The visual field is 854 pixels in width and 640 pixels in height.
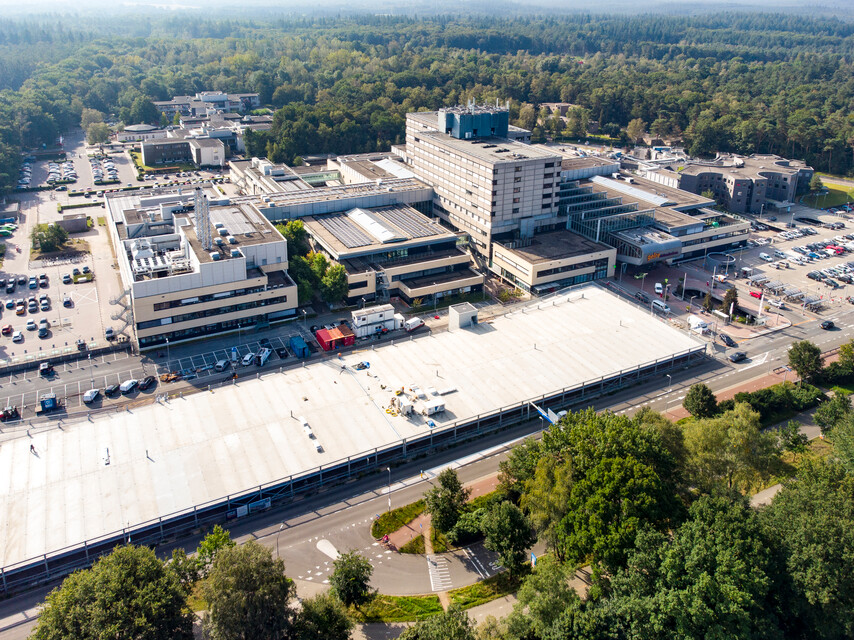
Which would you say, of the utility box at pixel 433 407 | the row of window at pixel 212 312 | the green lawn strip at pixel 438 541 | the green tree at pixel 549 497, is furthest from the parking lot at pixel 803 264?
the row of window at pixel 212 312

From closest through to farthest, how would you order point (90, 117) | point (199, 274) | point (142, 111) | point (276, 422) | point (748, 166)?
1. point (276, 422)
2. point (199, 274)
3. point (748, 166)
4. point (90, 117)
5. point (142, 111)

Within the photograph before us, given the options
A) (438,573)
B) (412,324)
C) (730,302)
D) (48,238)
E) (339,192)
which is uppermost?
(339,192)

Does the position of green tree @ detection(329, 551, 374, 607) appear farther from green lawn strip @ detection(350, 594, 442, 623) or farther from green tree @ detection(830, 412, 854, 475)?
green tree @ detection(830, 412, 854, 475)

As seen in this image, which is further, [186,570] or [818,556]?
[186,570]

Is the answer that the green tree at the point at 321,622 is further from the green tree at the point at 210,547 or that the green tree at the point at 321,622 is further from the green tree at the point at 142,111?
the green tree at the point at 142,111

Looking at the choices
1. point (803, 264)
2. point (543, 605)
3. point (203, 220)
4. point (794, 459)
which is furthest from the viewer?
point (803, 264)

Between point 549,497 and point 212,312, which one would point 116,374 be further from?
point 549,497

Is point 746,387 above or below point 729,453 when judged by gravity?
below

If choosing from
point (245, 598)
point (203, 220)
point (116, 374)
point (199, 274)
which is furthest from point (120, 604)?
point (203, 220)

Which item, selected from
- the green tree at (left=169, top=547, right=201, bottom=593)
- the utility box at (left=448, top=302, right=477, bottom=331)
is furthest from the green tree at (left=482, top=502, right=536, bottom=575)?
the utility box at (left=448, top=302, right=477, bottom=331)
